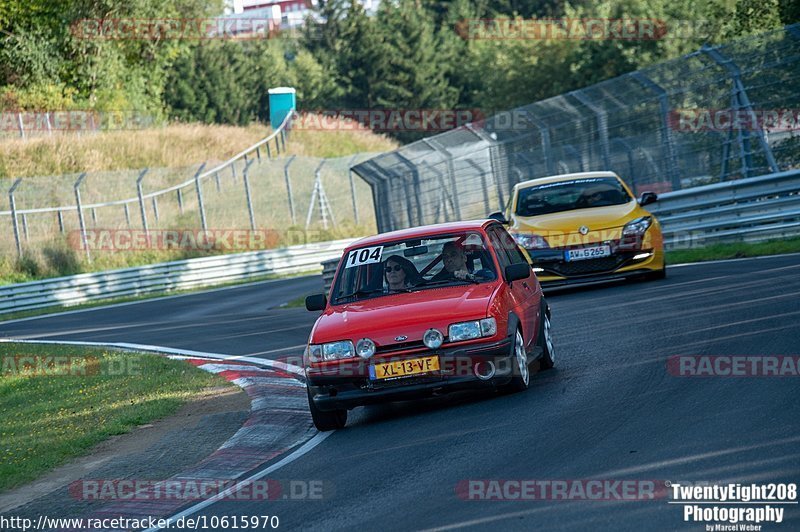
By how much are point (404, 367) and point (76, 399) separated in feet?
18.0

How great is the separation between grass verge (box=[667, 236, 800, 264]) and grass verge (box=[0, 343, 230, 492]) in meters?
8.83

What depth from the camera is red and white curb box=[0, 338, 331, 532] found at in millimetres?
7496

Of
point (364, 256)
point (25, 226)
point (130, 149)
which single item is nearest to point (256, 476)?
point (364, 256)

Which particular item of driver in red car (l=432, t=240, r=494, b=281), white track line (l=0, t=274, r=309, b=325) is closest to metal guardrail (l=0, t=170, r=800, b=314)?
white track line (l=0, t=274, r=309, b=325)

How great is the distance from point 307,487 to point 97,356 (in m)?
10.1

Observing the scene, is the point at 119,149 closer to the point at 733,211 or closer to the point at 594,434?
the point at 733,211

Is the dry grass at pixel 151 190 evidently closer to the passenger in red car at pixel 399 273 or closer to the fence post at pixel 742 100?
the fence post at pixel 742 100

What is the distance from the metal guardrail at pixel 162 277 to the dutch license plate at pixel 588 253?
49.6ft

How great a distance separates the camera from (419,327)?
8.94 meters

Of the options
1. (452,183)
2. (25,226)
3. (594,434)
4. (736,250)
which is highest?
(594,434)

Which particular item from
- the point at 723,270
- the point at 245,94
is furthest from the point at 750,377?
the point at 245,94

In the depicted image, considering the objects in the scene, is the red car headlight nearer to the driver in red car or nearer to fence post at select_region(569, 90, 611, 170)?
the driver in red car

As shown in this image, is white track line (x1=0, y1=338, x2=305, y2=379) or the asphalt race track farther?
white track line (x1=0, y1=338, x2=305, y2=379)

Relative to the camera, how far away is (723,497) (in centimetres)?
575
